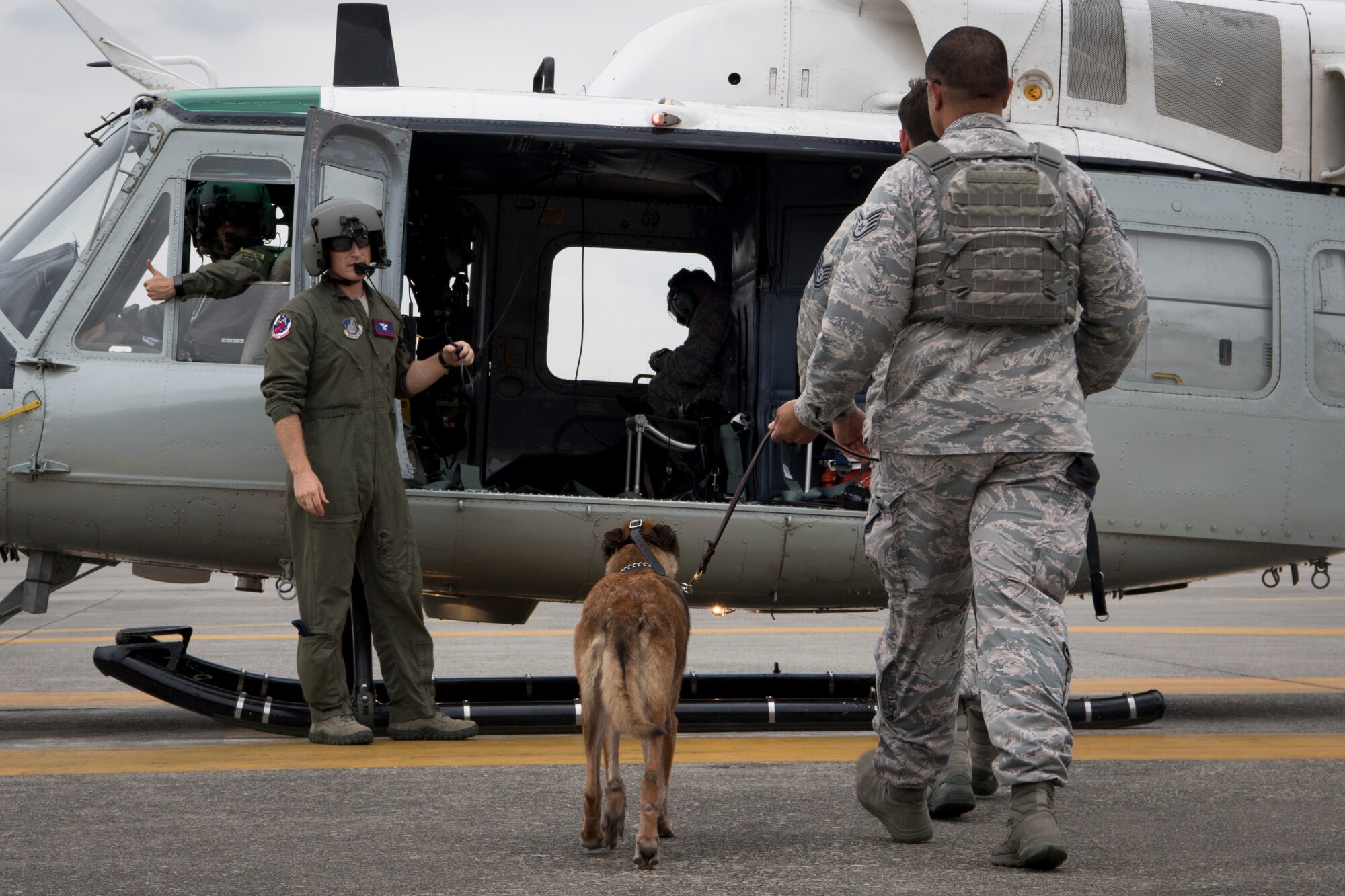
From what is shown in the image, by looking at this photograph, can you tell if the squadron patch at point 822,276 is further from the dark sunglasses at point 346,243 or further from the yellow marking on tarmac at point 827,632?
the yellow marking on tarmac at point 827,632

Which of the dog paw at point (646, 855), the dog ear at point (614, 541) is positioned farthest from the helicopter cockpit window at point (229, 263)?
the dog paw at point (646, 855)

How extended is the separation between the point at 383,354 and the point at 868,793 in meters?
3.02

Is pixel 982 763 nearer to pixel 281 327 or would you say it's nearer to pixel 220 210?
pixel 281 327

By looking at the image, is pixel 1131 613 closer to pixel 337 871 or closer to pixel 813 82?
pixel 813 82

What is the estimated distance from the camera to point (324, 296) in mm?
6000

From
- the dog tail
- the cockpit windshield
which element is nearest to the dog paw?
the dog tail

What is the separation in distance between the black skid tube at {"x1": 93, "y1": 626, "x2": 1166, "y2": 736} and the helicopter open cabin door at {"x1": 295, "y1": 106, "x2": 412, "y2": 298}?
1819 mm

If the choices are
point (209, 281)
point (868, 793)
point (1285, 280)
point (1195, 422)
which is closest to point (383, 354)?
point (209, 281)

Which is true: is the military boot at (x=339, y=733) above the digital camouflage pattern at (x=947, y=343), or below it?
below

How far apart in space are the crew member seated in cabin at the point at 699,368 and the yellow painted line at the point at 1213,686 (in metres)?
2.92

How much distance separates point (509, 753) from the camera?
5.91m

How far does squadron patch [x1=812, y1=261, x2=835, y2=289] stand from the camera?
4.28m

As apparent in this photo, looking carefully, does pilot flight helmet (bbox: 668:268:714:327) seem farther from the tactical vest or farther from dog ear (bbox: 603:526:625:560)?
the tactical vest

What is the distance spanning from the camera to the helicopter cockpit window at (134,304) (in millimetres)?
6559
